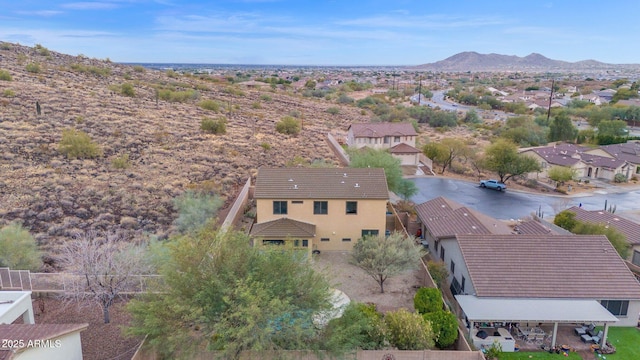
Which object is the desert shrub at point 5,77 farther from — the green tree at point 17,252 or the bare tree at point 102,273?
the bare tree at point 102,273

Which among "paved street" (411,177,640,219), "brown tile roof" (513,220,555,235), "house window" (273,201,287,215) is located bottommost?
"paved street" (411,177,640,219)

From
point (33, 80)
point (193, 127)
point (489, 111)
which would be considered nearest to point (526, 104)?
point (489, 111)

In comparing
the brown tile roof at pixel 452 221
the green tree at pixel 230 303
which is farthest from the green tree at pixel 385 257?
the green tree at pixel 230 303

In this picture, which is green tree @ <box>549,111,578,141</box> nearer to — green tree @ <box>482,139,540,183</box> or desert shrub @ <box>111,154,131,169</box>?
green tree @ <box>482,139,540,183</box>

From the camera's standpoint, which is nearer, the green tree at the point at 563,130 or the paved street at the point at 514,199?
the paved street at the point at 514,199

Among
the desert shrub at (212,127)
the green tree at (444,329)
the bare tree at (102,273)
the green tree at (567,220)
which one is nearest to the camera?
the green tree at (444,329)

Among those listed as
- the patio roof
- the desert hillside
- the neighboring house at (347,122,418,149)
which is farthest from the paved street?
the patio roof
